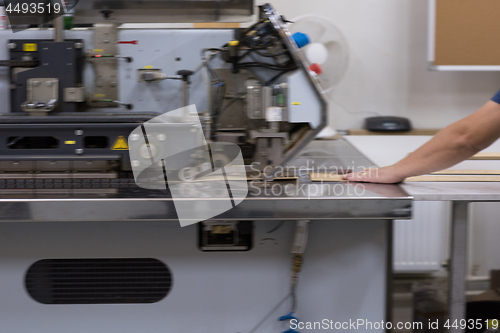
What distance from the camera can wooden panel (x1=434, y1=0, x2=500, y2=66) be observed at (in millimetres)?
2186

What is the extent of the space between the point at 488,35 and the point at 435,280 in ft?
4.57

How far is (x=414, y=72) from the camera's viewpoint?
2.46 metres

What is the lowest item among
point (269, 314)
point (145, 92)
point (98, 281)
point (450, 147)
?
point (269, 314)

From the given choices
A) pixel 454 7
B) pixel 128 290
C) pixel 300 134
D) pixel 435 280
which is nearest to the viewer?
pixel 300 134


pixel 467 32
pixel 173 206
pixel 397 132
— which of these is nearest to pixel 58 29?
pixel 173 206

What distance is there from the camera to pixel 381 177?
45.4 inches

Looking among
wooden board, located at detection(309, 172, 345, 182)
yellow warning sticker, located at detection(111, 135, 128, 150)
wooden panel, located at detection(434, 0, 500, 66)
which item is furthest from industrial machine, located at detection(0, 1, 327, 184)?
wooden panel, located at detection(434, 0, 500, 66)

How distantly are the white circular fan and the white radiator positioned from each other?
86cm

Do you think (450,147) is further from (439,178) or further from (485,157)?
(485,157)

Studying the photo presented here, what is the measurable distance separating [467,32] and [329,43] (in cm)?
72

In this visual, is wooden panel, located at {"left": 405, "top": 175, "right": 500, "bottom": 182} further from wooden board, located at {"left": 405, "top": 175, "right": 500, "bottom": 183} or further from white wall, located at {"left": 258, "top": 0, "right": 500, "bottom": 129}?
white wall, located at {"left": 258, "top": 0, "right": 500, "bottom": 129}

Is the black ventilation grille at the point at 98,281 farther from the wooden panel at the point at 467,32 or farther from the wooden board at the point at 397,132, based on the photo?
the wooden panel at the point at 467,32

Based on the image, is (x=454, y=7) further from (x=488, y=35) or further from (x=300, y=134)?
(x=300, y=134)

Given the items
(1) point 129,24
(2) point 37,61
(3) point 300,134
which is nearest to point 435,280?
(3) point 300,134
